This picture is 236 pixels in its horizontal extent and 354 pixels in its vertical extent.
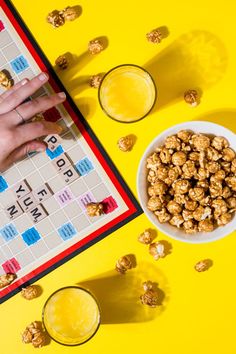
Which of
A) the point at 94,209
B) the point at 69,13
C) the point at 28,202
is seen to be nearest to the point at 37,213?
the point at 28,202

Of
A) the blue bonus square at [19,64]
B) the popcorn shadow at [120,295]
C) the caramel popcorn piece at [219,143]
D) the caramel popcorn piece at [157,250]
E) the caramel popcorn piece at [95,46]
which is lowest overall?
the popcorn shadow at [120,295]

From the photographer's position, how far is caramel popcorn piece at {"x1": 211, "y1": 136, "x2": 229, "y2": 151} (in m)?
1.09

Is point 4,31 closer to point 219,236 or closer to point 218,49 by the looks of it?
point 218,49

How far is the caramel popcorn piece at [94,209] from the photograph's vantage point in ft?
3.85

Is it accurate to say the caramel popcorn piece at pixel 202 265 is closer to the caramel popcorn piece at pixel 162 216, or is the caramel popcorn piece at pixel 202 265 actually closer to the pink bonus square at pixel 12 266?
the caramel popcorn piece at pixel 162 216

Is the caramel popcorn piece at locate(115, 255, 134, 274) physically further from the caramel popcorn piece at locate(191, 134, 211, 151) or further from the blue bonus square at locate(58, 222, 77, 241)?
the caramel popcorn piece at locate(191, 134, 211, 151)

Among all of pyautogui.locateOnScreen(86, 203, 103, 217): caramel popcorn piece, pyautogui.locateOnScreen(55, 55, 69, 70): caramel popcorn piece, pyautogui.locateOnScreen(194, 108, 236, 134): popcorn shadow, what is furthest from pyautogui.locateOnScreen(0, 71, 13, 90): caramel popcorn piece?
pyautogui.locateOnScreen(194, 108, 236, 134): popcorn shadow

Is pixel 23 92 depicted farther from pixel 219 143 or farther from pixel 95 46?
pixel 219 143

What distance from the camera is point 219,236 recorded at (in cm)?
106

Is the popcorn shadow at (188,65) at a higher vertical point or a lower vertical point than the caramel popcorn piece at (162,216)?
higher

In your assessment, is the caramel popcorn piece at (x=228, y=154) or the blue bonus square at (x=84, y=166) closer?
the caramel popcorn piece at (x=228, y=154)

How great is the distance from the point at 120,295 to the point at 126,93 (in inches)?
18.3

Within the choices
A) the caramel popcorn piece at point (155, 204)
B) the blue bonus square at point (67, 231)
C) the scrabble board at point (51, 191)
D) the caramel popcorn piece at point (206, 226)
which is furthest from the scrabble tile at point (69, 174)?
the caramel popcorn piece at point (206, 226)

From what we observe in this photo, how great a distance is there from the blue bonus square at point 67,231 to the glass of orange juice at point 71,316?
0.38ft
